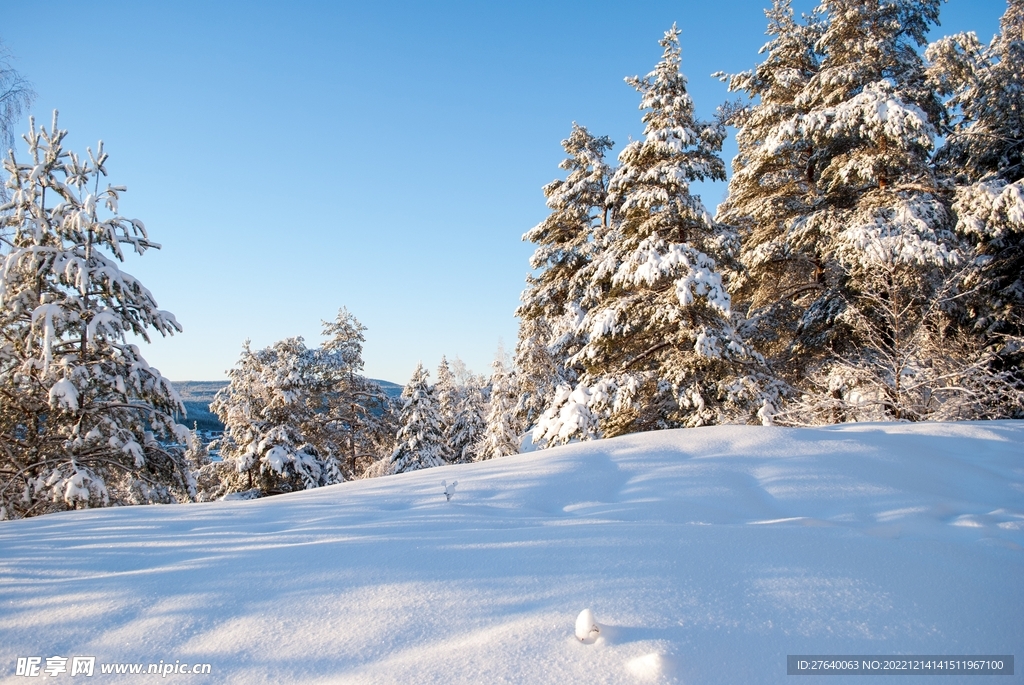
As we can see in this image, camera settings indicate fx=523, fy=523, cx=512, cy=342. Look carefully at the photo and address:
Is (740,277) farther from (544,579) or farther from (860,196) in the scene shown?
(544,579)

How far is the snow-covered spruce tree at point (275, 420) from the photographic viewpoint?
1836 centimetres

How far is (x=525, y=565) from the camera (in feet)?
8.84

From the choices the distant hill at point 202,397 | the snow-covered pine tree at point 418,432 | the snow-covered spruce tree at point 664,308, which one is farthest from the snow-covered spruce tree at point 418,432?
the distant hill at point 202,397

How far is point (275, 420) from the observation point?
1975 cm

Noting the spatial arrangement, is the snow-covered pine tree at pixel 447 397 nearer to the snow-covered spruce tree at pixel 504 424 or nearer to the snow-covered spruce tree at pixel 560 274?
the snow-covered spruce tree at pixel 504 424

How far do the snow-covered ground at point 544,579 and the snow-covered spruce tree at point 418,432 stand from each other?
17.9 m

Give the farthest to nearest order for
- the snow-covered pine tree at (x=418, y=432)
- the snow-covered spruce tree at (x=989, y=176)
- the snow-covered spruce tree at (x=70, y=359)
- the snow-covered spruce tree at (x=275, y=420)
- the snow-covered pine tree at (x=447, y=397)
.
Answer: the snow-covered pine tree at (x=447, y=397)
the snow-covered pine tree at (x=418, y=432)
the snow-covered spruce tree at (x=275, y=420)
the snow-covered spruce tree at (x=989, y=176)
the snow-covered spruce tree at (x=70, y=359)

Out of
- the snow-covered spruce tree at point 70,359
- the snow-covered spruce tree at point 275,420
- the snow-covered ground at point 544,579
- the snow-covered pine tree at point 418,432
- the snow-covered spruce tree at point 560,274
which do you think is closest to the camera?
the snow-covered ground at point 544,579

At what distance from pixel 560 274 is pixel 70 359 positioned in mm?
12022

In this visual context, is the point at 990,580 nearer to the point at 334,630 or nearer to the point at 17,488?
the point at 334,630

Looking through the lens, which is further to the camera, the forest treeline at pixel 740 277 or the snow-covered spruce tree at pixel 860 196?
the snow-covered spruce tree at pixel 860 196

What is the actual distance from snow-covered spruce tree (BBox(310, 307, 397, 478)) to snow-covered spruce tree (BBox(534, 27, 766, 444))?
43.6ft

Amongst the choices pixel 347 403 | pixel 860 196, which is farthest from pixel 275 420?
pixel 860 196

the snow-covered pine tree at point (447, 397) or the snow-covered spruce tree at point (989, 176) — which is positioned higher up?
the snow-covered spruce tree at point (989, 176)
